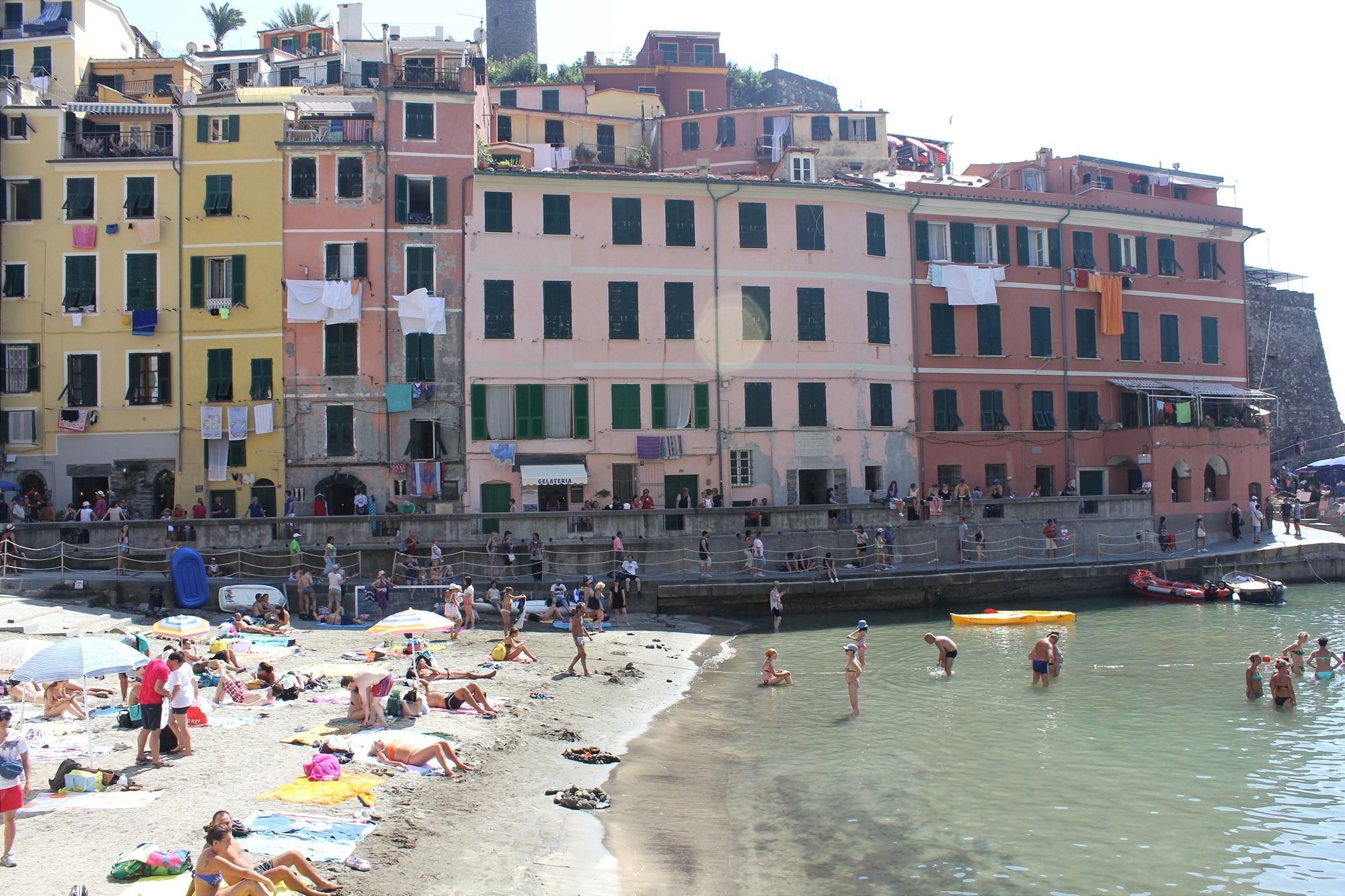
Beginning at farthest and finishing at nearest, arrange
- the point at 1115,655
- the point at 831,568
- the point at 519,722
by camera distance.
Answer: the point at 831,568
the point at 1115,655
the point at 519,722

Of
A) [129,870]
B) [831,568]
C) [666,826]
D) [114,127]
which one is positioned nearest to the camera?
[129,870]

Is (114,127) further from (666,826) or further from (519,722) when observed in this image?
(666,826)

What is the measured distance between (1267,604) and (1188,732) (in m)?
19.8

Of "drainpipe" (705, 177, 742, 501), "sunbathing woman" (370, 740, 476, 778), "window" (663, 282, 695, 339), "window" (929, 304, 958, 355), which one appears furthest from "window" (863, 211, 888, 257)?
"sunbathing woman" (370, 740, 476, 778)

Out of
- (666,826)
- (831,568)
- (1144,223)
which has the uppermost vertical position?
(1144,223)

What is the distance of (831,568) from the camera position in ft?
117

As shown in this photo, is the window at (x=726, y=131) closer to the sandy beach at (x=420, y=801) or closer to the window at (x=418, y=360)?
the window at (x=418, y=360)

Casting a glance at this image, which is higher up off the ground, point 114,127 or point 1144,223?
point 114,127

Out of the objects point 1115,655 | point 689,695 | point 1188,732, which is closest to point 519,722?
point 689,695

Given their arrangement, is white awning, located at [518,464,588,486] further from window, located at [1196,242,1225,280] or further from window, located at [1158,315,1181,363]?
window, located at [1196,242,1225,280]

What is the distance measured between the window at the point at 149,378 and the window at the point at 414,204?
9983mm

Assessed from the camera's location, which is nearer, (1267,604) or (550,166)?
(1267,604)

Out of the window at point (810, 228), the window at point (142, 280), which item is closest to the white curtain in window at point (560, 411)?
the window at point (810, 228)

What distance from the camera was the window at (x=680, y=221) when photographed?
42031 millimetres
